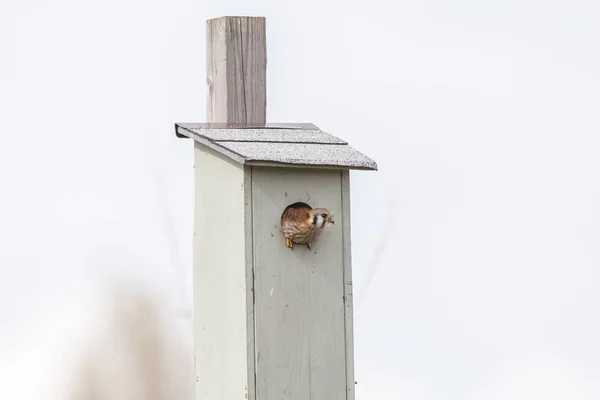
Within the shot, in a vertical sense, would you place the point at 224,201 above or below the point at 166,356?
above

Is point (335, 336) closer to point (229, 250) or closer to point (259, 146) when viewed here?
point (229, 250)

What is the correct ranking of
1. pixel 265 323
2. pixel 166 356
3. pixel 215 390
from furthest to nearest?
pixel 166 356 < pixel 215 390 < pixel 265 323

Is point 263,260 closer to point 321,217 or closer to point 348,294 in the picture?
point 321,217

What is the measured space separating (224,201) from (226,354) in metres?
0.44

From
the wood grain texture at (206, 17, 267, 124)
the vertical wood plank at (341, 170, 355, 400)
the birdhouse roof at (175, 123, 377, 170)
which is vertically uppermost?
the wood grain texture at (206, 17, 267, 124)

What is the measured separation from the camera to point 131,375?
12.5 feet

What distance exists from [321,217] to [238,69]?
0.61m

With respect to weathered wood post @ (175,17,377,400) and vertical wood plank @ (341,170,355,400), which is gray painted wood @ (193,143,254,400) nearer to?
weathered wood post @ (175,17,377,400)

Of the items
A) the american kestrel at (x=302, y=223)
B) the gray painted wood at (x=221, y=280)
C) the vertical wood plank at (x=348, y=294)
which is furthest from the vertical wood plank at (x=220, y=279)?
the vertical wood plank at (x=348, y=294)

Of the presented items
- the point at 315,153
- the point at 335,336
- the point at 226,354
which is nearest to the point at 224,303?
the point at 226,354

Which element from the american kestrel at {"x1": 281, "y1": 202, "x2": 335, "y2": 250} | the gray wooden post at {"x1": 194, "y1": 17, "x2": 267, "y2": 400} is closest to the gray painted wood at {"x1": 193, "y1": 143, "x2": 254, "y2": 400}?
the gray wooden post at {"x1": 194, "y1": 17, "x2": 267, "y2": 400}

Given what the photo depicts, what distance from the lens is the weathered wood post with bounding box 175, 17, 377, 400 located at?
2.47 metres

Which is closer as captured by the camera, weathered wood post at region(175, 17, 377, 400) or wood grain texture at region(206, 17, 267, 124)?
weathered wood post at region(175, 17, 377, 400)

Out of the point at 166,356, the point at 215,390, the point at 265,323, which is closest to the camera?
the point at 265,323
